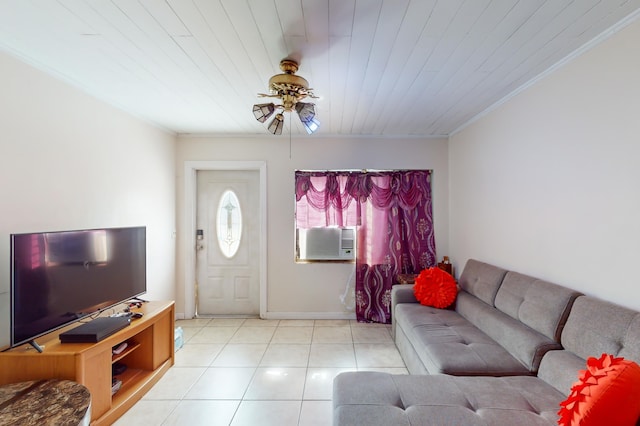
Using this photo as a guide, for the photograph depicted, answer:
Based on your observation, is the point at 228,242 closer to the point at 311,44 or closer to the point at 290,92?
the point at 290,92

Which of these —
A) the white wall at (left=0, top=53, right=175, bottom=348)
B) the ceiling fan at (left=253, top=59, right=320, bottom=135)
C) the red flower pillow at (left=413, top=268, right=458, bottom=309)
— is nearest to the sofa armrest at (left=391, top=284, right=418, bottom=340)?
the red flower pillow at (left=413, top=268, right=458, bottom=309)

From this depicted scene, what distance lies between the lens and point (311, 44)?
174 centimetres

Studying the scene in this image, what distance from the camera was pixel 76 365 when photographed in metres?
1.70

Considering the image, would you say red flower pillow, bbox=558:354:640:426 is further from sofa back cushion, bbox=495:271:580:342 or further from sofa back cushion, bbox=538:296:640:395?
sofa back cushion, bbox=495:271:580:342

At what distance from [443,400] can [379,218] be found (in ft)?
8.20

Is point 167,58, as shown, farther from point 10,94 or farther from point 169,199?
point 169,199

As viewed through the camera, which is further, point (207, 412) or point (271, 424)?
point (207, 412)

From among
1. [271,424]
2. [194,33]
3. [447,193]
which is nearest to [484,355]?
[271,424]

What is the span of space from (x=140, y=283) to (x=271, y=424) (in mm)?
1637

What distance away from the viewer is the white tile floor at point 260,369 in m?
2.06

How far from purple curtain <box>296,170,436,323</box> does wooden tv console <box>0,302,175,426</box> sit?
2157 mm

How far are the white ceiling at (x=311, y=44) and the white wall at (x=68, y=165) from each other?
7.2 inches

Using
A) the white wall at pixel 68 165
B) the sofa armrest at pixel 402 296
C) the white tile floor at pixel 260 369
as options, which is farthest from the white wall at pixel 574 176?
the white wall at pixel 68 165

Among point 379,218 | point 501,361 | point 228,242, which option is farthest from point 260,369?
point 379,218
